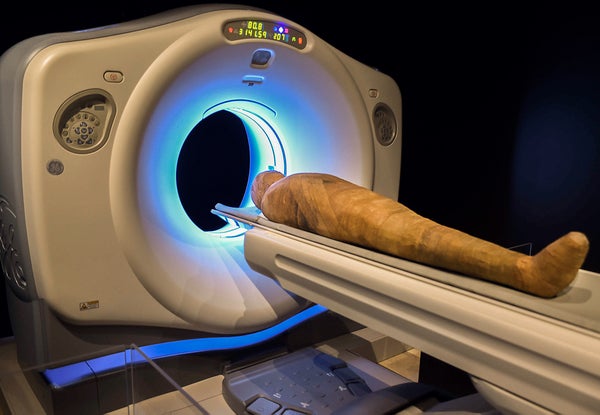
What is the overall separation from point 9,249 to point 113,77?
19.5 inches

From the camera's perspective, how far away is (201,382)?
154 cm

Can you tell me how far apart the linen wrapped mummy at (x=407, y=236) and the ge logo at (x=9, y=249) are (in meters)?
0.59

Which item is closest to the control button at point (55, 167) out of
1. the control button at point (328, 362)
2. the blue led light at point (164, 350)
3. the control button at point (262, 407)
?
the blue led light at point (164, 350)

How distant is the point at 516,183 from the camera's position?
176cm

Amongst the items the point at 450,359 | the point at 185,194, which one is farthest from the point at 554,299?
the point at 185,194

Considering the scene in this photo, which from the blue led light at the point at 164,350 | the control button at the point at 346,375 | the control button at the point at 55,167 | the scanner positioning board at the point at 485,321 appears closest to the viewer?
the scanner positioning board at the point at 485,321

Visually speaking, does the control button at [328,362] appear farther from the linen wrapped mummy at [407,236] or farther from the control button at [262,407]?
the linen wrapped mummy at [407,236]

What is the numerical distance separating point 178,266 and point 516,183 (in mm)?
1085

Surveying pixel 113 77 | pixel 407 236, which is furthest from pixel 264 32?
pixel 407 236

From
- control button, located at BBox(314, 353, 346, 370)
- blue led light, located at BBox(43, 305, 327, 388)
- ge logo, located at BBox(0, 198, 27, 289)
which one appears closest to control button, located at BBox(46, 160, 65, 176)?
ge logo, located at BBox(0, 198, 27, 289)

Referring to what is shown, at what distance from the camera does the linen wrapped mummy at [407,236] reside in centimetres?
71

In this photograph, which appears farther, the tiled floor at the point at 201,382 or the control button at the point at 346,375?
the control button at the point at 346,375

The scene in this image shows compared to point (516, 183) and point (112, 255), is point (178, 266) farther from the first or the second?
point (516, 183)

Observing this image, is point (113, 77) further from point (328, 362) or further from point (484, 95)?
point (484, 95)
